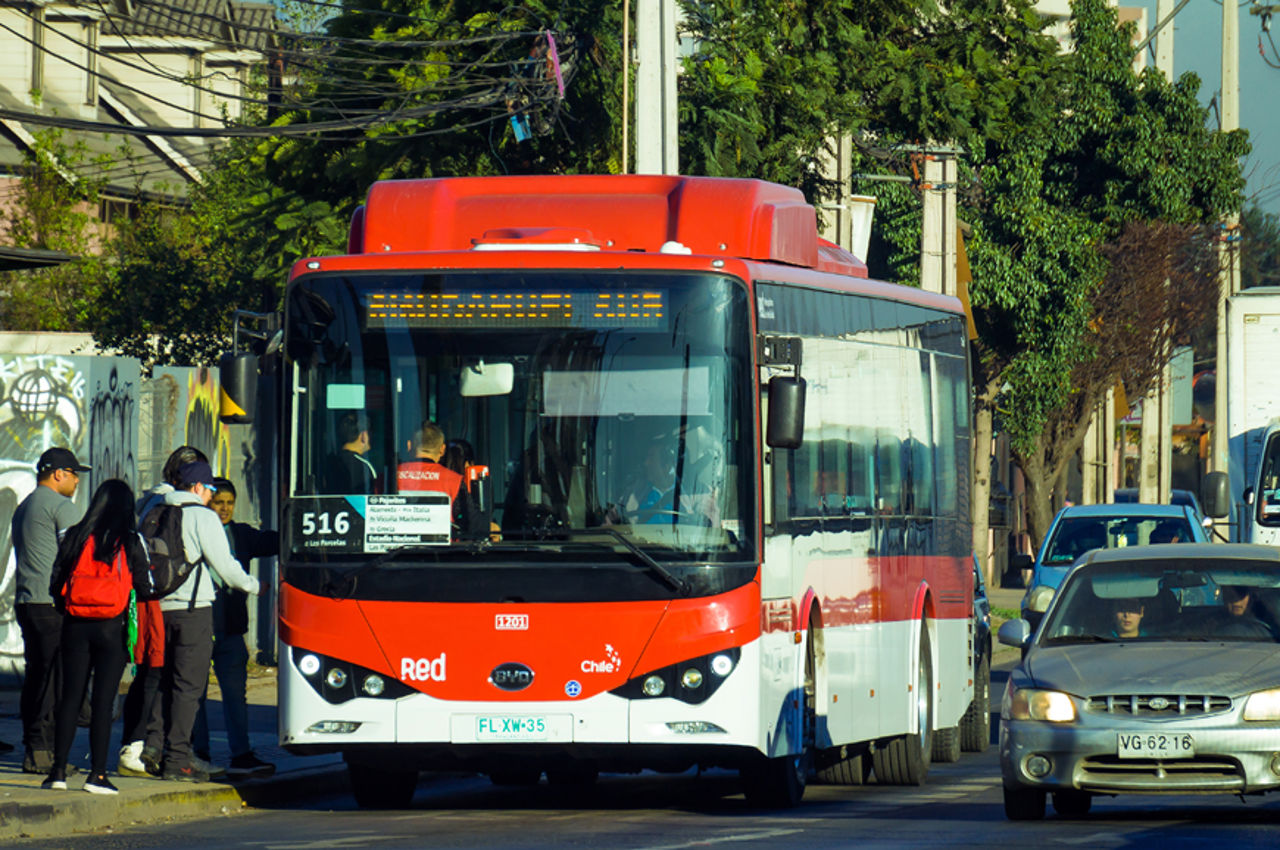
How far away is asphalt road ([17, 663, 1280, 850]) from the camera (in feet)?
34.9

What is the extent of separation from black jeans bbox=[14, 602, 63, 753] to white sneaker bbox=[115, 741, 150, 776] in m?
0.44

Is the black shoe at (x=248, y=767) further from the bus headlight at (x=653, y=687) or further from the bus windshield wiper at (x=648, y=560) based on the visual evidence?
the bus windshield wiper at (x=648, y=560)

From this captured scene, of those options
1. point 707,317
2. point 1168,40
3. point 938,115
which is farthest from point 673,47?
point 1168,40

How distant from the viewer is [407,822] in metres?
11.9

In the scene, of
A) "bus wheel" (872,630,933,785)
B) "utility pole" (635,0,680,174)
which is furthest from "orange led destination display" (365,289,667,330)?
"utility pole" (635,0,680,174)

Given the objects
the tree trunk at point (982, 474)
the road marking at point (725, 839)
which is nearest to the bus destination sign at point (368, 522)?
the road marking at point (725, 839)

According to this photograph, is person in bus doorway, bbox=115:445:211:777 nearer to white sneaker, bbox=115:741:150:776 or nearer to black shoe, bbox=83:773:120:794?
white sneaker, bbox=115:741:150:776

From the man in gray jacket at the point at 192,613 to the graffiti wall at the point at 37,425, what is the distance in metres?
5.63

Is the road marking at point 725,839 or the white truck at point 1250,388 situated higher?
the white truck at point 1250,388

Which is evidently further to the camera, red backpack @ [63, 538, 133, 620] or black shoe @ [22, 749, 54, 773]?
black shoe @ [22, 749, 54, 773]

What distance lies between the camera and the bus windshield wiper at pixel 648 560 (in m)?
11.4

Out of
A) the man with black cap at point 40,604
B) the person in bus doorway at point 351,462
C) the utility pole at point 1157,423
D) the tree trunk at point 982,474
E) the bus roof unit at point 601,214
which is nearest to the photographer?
the person in bus doorway at point 351,462

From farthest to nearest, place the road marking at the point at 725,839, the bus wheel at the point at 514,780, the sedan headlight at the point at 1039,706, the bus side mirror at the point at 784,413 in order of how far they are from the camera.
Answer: the bus wheel at the point at 514,780
the bus side mirror at the point at 784,413
the sedan headlight at the point at 1039,706
the road marking at the point at 725,839

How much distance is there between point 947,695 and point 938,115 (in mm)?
14333
